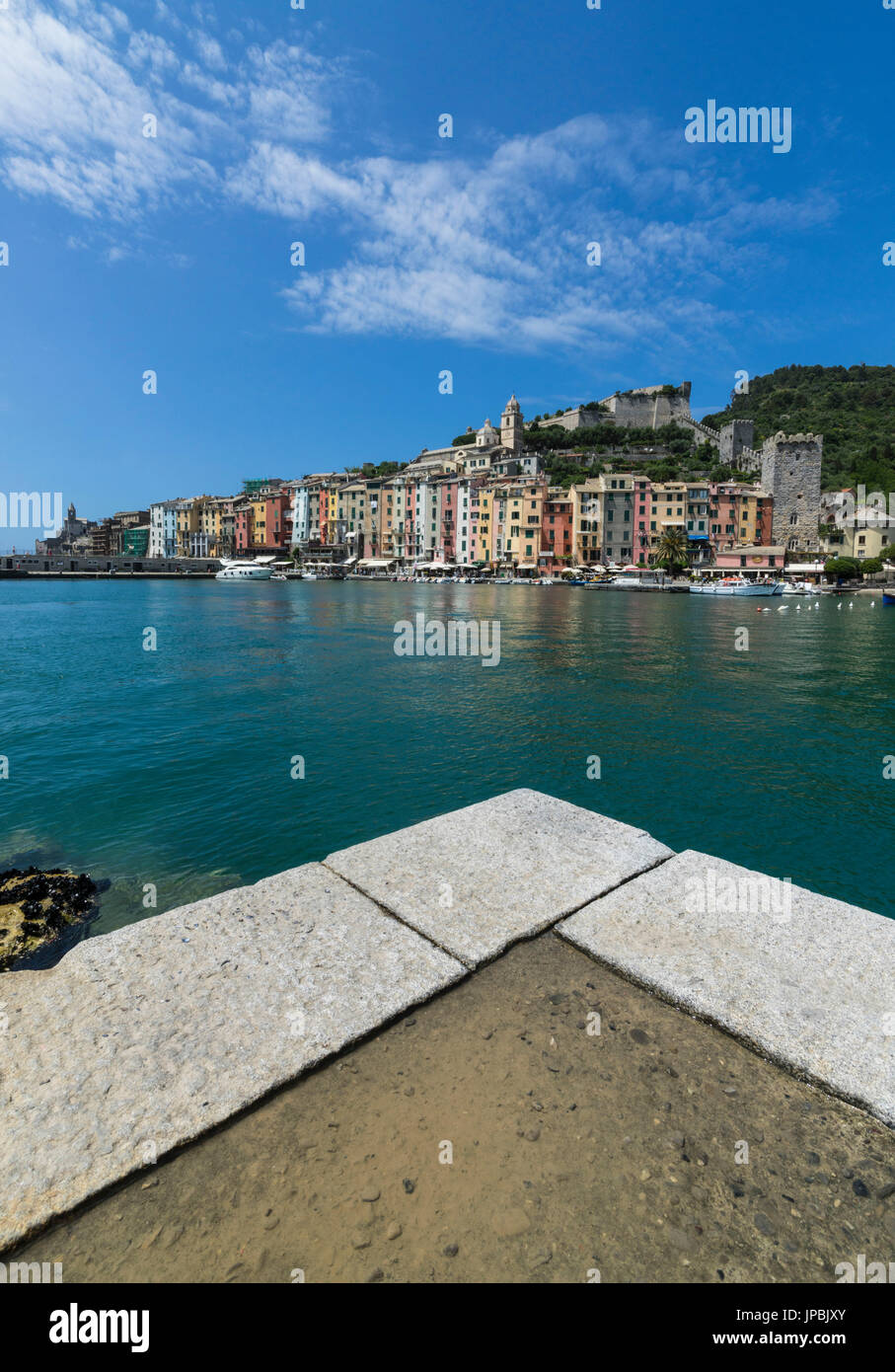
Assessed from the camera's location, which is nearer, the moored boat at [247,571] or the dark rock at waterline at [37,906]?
the dark rock at waterline at [37,906]

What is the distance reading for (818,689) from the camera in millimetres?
17500

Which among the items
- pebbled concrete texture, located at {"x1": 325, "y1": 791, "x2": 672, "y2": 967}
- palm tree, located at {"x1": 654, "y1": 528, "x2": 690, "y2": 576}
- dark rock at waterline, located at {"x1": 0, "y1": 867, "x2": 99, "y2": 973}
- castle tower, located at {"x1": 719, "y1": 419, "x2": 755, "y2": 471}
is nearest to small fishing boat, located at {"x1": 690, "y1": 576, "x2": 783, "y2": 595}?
palm tree, located at {"x1": 654, "y1": 528, "x2": 690, "y2": 576}

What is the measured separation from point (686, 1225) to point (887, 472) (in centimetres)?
12589

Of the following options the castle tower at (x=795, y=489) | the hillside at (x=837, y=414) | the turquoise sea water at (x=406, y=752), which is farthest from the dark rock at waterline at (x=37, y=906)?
the hillside at (x=837, y=414)

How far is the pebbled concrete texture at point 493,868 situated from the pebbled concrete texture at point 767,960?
0.72ft

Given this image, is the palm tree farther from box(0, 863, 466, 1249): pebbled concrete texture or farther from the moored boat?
box(0, 863, 466, 1249): pebbled concrete texture

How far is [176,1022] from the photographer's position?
105 inches

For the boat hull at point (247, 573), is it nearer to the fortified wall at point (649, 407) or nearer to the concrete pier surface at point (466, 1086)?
the fortified wall at point (649, 407)

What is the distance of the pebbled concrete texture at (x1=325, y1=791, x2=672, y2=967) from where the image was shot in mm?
3361

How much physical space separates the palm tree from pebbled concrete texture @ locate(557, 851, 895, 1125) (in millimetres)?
93659

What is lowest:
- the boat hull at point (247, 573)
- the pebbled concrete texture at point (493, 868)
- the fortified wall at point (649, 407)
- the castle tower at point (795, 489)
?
the pebbled concrete texture at point (493, 868)

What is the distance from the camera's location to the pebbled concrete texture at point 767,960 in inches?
97.7

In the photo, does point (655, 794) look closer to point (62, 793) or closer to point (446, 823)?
point (446, 823)

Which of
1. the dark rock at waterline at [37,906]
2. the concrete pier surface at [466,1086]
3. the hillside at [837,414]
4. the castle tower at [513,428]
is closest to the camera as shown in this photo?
the concrete pier surface at [466,1086]
